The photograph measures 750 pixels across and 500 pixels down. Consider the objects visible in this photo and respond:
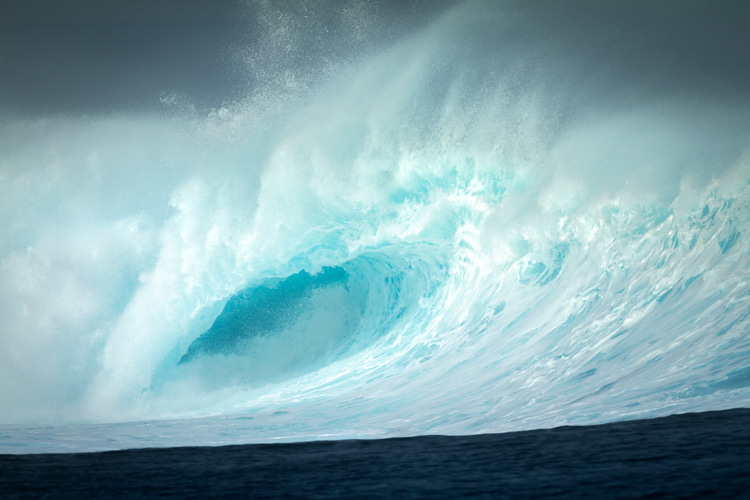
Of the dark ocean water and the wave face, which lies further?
the wave face

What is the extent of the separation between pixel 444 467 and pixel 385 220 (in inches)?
195

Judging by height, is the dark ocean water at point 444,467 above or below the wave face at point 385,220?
below

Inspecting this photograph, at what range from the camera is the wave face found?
5.20 metres

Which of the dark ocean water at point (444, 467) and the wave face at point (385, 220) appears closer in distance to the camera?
the dark ocean water at point (444, 467)

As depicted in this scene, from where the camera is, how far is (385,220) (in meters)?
7.13

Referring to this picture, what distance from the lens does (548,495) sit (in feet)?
5.74

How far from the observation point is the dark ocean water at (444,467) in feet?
6.06

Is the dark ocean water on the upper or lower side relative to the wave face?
lower

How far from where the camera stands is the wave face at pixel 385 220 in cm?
520

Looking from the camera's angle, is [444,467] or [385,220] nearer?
[444,467]

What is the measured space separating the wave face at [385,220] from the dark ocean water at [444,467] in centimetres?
138

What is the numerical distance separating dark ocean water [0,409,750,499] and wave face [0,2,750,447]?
4.54ft

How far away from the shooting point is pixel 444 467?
7.61 feet

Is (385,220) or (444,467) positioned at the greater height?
(385,220)
